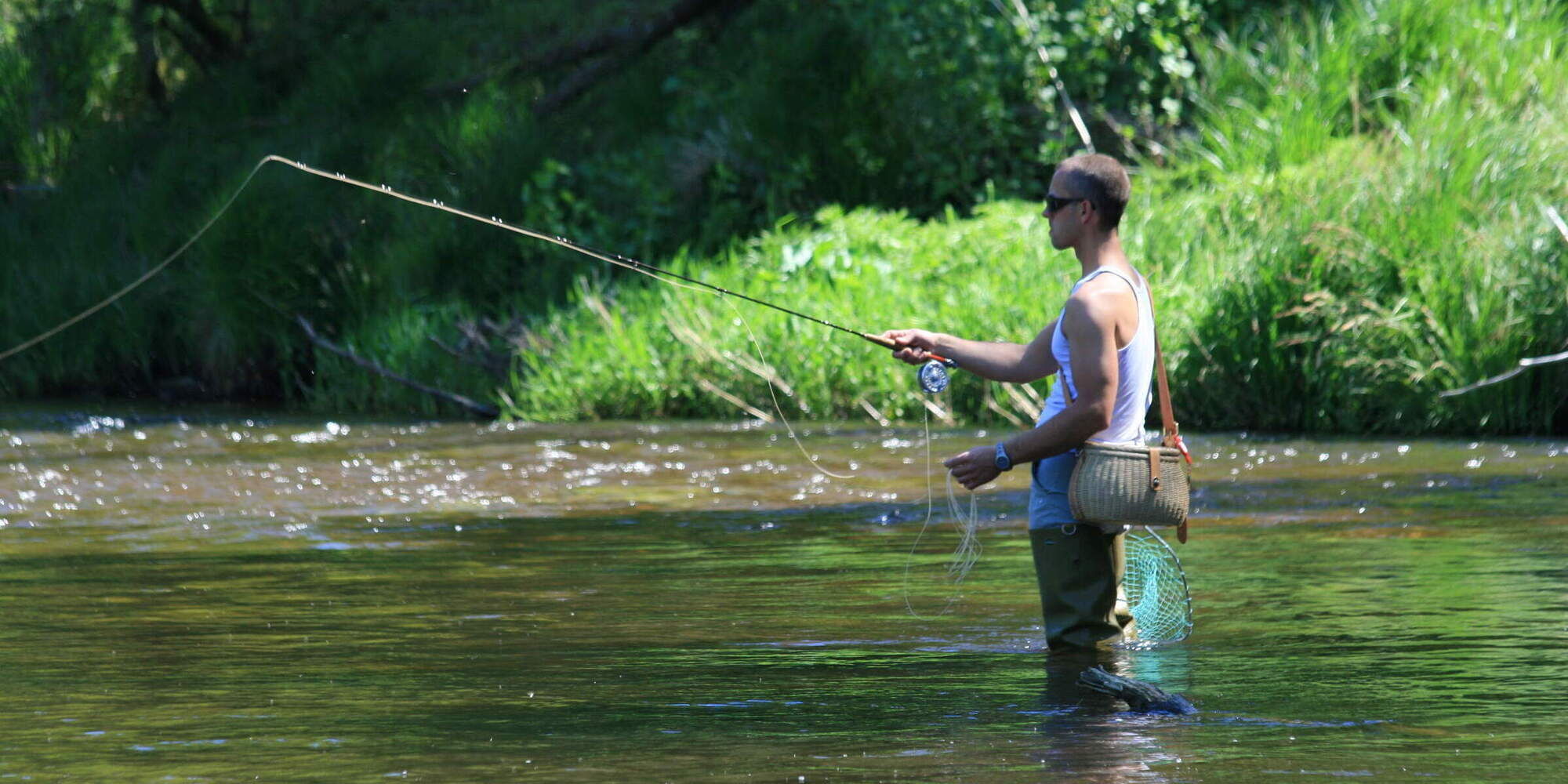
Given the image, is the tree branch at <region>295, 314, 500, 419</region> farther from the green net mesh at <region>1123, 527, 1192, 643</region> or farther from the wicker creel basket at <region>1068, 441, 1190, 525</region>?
the wicker creel basket at <region>1068, 441, 1190, 525</region>

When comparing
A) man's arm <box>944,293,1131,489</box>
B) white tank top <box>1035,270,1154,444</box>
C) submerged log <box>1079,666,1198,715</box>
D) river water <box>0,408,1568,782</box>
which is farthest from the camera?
white tank top <box>1035,270,1154,444</box>

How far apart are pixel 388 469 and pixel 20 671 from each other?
505 centimetres

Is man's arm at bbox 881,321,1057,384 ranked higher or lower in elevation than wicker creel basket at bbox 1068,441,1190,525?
higher

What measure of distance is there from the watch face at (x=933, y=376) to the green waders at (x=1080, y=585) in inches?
19.7

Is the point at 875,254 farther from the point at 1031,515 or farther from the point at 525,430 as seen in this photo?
the point at 1031,515

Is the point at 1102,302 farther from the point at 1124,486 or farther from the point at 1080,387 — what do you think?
the point at 1124,486

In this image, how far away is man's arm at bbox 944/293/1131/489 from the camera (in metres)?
4.80

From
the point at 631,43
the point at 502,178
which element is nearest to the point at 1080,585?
the point at 502,178

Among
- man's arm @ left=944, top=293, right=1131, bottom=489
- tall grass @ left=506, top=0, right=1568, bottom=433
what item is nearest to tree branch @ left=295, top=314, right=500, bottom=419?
tall grass @ left=506, top=0, right=1568, bottom=433

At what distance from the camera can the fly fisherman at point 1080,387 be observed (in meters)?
4.82

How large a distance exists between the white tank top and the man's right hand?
16.9 inches

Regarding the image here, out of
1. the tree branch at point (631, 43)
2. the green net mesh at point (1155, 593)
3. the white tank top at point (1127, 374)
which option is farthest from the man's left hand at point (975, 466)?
the tree branch at point (631, 43)

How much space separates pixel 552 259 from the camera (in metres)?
15.4

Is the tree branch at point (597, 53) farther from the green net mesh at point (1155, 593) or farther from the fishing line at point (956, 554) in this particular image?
the green net mesh at point (1155, 593)
